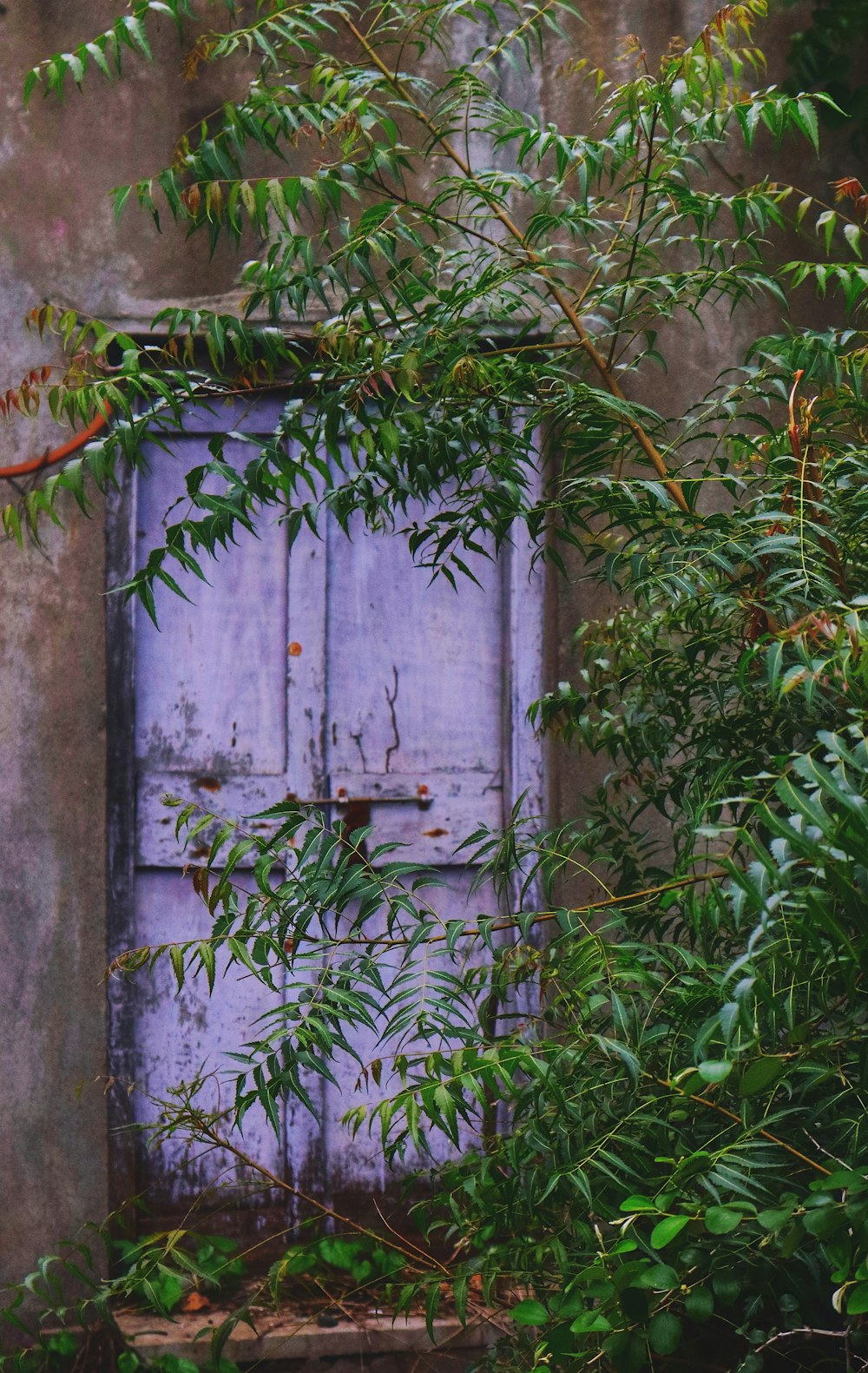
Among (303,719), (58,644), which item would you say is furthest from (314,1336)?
(58,644)

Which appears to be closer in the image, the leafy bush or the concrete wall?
the leafy bush

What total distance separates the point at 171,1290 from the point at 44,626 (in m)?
1.70

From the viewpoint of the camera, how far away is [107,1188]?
300cm

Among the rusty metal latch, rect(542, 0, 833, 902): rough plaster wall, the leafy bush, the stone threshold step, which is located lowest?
the stone threshold step

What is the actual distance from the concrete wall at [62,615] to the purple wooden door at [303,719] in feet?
0.57

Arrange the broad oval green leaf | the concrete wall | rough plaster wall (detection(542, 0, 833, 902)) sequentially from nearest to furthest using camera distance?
the broad oval green leaf
the concrete wall
rough plaster wall (detection(542, 0, 833, 902))

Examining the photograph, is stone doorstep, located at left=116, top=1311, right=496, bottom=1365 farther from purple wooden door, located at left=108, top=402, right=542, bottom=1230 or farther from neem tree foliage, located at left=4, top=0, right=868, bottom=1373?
neem tree foliage, located at left=4, top=0, right=868, bottom=1373

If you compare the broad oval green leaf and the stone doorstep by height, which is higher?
Result: the broad oval green leaf

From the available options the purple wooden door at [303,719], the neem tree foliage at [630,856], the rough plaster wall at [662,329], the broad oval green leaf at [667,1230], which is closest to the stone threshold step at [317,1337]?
the purple wooden door at [303,719]

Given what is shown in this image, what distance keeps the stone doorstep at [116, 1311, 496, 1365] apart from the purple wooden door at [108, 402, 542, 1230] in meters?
0.32

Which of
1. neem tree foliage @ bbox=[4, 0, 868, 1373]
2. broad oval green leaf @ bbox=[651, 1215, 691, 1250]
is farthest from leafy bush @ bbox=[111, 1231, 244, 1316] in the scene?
broad oval green leaf @ bbox=[651, 1215, 691, 1250]

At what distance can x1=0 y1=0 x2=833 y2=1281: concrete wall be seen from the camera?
2.96 metres

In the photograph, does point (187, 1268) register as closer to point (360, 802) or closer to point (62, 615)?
point (360, 802)

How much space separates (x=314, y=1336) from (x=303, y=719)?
62.1 inches
